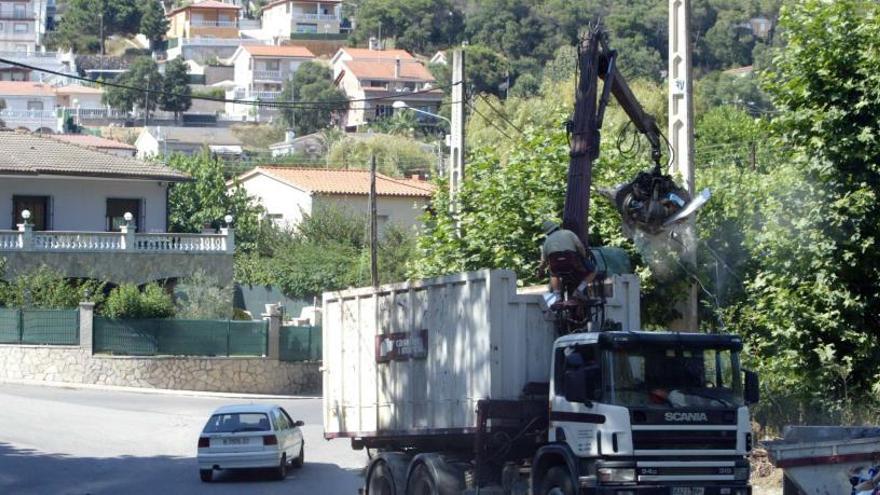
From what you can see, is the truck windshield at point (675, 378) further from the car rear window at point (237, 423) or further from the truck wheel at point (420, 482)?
the car rear window at point (237, 423)

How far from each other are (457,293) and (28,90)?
147175mm

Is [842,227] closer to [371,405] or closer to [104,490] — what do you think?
[371,405]

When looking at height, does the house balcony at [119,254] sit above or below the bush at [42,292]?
above

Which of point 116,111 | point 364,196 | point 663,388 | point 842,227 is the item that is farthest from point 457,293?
point 116,111

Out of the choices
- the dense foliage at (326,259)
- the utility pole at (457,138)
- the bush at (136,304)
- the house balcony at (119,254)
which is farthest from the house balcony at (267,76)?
the utility pole at (457,138)

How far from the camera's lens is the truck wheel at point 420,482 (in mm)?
17500

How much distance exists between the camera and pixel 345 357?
2098 cm

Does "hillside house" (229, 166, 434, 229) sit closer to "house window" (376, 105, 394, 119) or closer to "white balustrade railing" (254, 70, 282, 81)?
"house window" (376, 105, 394, 119)

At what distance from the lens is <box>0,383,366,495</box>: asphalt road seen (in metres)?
24.5

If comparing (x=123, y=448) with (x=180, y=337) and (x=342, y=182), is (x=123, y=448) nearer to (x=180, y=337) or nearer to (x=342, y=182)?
(x=180, y=337)

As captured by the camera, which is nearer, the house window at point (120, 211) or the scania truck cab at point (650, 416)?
the scania truck cab at point (650, 416)

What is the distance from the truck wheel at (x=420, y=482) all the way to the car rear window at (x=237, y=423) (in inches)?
310

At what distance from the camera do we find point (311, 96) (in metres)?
155

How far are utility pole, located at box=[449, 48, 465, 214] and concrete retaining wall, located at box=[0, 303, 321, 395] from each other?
15.9 metres
